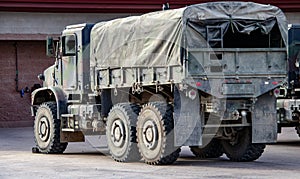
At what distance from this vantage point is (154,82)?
52.4ft

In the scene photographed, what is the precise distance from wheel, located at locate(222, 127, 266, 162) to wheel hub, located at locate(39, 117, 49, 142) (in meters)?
4.79

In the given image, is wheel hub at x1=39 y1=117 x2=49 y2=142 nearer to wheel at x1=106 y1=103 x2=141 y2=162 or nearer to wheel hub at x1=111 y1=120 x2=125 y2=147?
wheel at x1=106 y1=103 x2=141 y2=162

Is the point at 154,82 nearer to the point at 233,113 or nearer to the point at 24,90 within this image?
the point at 233,113

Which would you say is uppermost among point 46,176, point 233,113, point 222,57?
point 222,57

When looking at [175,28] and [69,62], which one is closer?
[175,28]

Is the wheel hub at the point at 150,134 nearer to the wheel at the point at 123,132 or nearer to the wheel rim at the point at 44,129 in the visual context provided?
the wheel at the point at 123,132

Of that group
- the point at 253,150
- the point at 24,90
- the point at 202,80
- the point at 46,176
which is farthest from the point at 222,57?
the point at 24,90

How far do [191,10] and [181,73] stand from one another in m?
1.21

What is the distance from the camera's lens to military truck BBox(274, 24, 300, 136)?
19.8 metres

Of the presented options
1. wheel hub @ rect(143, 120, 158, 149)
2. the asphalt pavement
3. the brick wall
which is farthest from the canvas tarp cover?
the brick wall

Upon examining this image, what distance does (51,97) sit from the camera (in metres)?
20.8

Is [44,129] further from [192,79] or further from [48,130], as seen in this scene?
[192,79]

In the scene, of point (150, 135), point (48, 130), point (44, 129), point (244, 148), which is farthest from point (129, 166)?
point (44, 129)

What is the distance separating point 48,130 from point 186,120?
17.4ft
